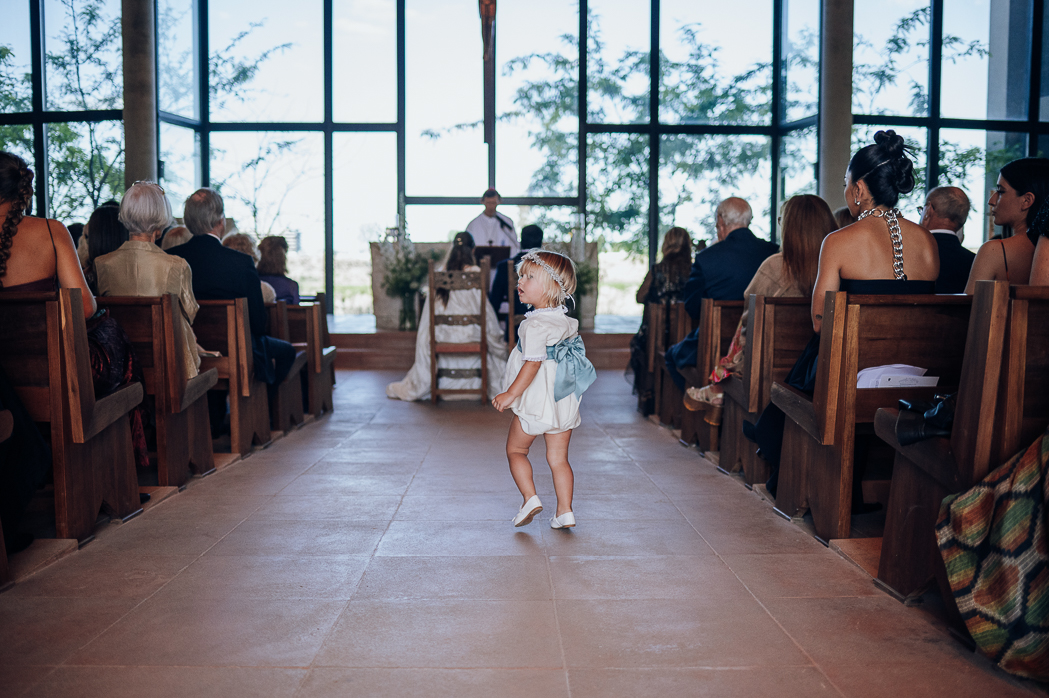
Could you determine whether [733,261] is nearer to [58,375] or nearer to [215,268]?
[215,268]

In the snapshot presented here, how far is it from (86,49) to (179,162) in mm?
1444

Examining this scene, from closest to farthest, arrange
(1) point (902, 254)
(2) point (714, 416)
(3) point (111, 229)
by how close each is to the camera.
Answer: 1. (1) point (902, 254)
2. (3) point (111, 229)
3. (2) point (714, 416)

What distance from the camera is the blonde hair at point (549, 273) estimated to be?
2.87 meters

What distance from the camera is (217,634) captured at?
2.05 meters

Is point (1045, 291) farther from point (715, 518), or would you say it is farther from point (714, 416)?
point (714, 416)

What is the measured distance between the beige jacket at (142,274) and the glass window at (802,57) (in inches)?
314

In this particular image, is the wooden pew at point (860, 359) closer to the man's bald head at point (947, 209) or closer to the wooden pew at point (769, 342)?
the wooden pew at point (769, 342)

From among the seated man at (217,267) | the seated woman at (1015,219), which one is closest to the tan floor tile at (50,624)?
the seated man at (217,267)

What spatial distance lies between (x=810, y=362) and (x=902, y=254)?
460 millimetres

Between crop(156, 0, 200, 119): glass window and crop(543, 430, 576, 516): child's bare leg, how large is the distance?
8.09 metres

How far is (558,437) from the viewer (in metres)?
2.96

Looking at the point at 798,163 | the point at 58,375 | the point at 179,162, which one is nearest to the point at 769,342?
the point at 58,375

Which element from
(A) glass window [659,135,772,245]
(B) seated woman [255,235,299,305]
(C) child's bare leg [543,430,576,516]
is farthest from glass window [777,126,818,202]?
(C) child's bare leg [543,430,576,516]

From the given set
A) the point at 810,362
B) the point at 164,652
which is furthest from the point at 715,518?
the point at 164,652
